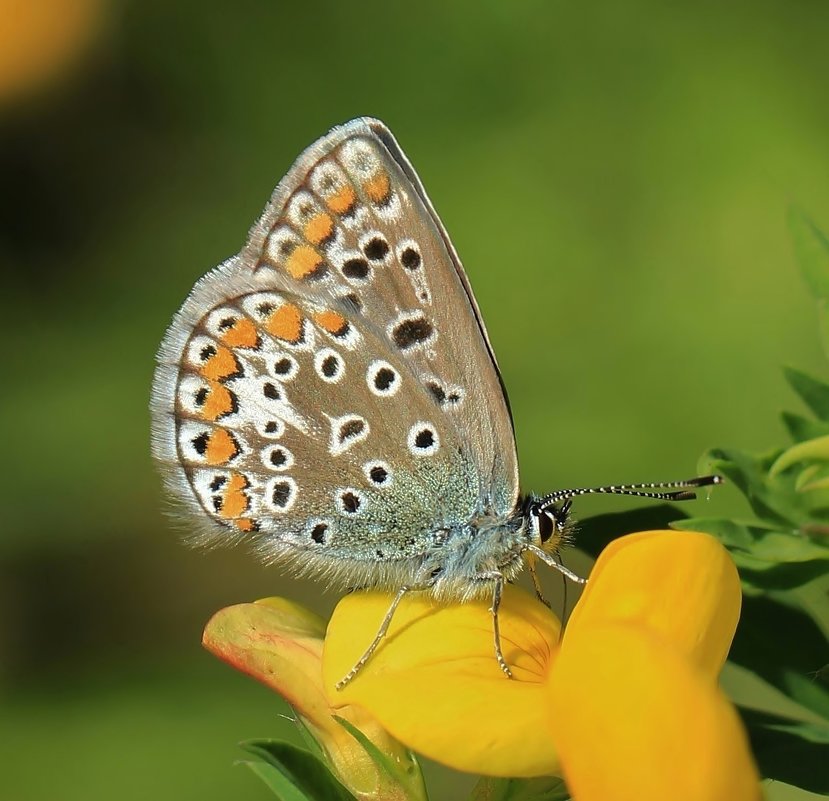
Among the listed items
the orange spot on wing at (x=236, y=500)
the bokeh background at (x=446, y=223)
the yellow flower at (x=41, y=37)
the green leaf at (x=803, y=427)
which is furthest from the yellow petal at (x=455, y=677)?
the yellow flower at (x=41, y=37)

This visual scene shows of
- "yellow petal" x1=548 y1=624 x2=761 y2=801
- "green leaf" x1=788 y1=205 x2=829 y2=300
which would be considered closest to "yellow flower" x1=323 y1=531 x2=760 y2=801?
"yellow petal" x1=548 y1=624 x2=761 y2=801

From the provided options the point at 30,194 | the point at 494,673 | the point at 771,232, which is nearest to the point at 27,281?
the point at 30,194

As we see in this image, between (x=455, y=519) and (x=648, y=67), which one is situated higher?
(x=648, y=67)

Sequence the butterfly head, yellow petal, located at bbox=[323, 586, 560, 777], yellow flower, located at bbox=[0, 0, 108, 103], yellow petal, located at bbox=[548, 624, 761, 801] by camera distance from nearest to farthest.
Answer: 1. yellow petal, located at bbox=[548, 624, 761, 801]
2. yellow petal, located at bbox=[323, 586, 560, 777]
3. the butterfly head
4. yellow flower, located at bbox=[0, 0, 108, 103]

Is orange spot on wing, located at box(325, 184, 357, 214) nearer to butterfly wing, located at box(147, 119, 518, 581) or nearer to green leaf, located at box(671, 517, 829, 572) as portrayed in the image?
butterfly wing, located at box(147, 119, 518, 581)

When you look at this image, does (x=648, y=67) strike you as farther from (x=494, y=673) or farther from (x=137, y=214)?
(x=494, y=673)

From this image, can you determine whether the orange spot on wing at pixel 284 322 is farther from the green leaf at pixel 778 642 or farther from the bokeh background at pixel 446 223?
the bokeh background at pixel 446 223
